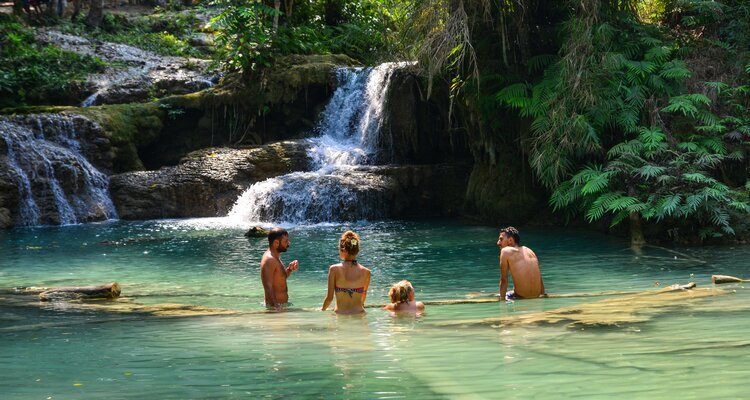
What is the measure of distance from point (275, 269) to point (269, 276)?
10 centimetres

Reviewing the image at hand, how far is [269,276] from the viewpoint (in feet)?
31.2

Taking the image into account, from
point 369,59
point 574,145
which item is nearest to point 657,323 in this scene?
point 574,145

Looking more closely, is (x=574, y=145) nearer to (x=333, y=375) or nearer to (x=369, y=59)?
(x=333, y=375)

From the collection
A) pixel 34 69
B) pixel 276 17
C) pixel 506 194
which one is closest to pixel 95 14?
pixel 34 69

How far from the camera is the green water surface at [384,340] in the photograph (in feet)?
18.3

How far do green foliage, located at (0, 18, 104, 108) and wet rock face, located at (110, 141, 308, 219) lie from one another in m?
5.33

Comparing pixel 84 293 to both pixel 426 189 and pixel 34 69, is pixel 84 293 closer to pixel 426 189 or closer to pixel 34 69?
pixel 426 189

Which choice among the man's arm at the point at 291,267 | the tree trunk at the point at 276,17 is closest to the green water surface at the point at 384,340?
the man's arm at the point at 291,267

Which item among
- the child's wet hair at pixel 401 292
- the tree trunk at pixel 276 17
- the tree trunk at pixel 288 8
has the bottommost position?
the child's wet hair at pixel 401 292

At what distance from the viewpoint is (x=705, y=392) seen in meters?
5.08

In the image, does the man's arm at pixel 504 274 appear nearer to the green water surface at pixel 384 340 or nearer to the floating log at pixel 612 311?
the green water surface at pixel 384 340

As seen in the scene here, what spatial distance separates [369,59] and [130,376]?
20424 millimetres

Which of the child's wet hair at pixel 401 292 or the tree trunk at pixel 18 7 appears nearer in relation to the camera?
the child's wet hair at pixel 401 292

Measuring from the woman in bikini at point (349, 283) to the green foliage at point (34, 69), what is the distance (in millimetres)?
18818
